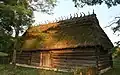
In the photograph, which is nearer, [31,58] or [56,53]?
[56,53]

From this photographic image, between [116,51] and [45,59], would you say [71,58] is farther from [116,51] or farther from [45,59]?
[116,51]

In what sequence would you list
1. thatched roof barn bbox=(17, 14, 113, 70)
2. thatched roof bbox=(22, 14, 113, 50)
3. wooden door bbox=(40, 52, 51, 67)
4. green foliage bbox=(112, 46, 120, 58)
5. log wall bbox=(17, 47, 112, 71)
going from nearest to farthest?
green foliage bbox=(112, 46, 120, 58), log wall bbox=(17, 47, 112, 71), thatched roof barn bbox=(17, 14, 113, 70), thatched roof bbox=(22, 14, 113, 50), wooden door bbox=(40, 52, 51, 67)

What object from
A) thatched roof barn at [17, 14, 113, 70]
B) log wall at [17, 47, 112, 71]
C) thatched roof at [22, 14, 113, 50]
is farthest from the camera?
thatched roof at [22, 14, 113, 50]

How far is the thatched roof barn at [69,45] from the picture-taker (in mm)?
20391

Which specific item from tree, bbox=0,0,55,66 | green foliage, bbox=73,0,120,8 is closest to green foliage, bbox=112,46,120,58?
green foliage, bbox=73,0,120,8

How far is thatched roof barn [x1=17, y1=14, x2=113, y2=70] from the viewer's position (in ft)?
66.9

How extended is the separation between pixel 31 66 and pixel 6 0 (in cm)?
887

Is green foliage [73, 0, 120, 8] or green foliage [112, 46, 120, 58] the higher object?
green foliage [73, 0, 120, 8]

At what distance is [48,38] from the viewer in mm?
26141

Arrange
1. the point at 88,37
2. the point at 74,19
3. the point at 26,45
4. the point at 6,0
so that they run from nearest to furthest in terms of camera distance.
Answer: the point at 88,37
the point at 6,0
the point at 74,19
the point at 26,45

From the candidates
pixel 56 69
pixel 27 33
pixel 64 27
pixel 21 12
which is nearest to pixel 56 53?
pixel 56 69

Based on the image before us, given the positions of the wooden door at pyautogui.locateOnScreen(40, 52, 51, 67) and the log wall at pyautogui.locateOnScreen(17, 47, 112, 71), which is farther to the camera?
the wooden door at pyautogui.locateOnScreen(40, 52, 51, 67)

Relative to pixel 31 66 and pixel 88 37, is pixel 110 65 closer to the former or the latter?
pixel 88 37

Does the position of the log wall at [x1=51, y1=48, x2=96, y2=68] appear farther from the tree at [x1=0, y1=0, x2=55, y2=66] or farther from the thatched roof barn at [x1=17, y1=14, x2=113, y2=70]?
the tree at [x1=0, y1=0, x2=55, y2=66]
